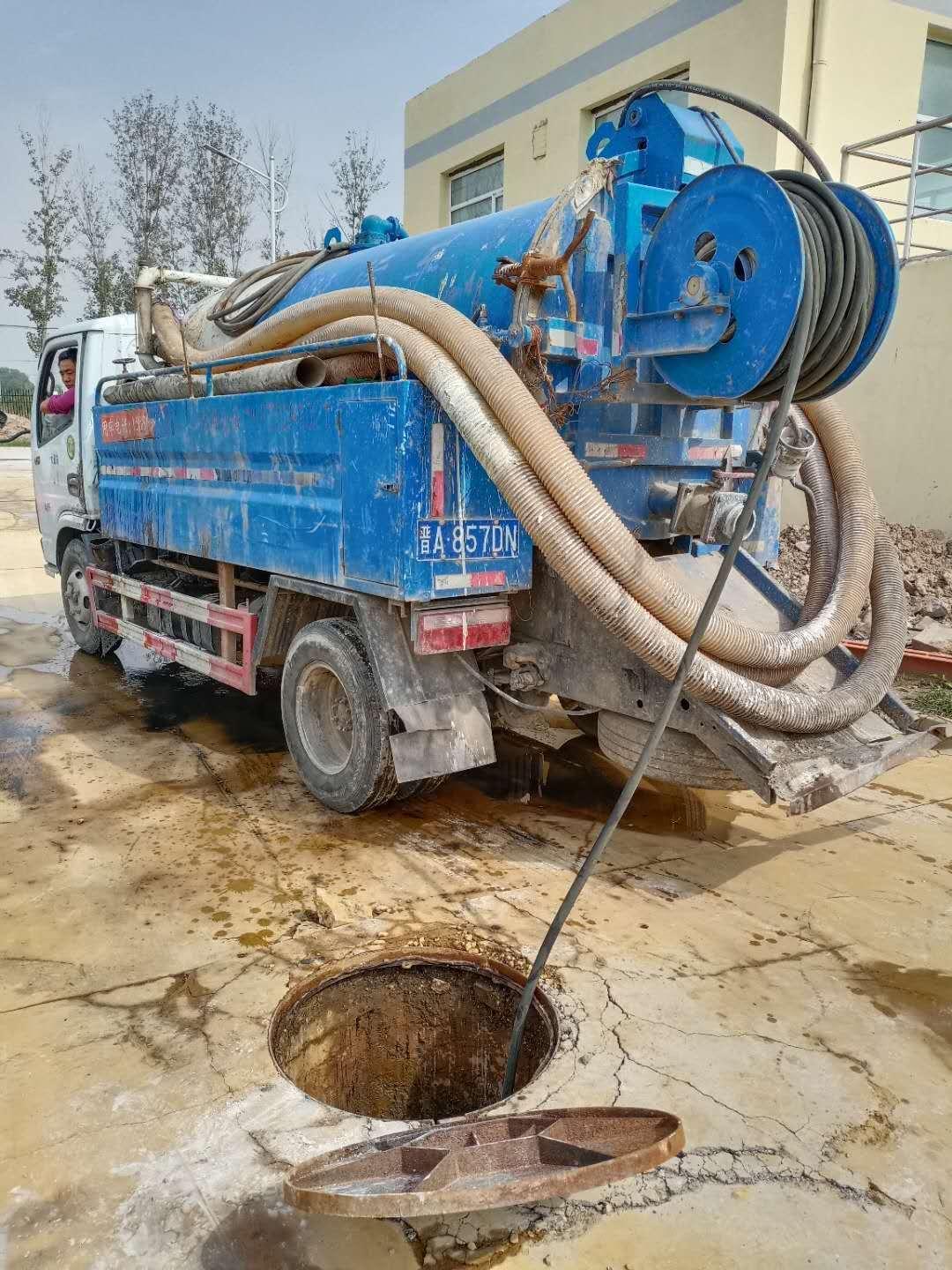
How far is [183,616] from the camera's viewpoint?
579 cm

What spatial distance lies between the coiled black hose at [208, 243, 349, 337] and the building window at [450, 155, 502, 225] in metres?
9.39

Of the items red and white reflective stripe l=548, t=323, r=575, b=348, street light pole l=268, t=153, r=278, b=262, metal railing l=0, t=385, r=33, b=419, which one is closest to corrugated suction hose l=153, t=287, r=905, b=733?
red and white reflective stripe l=548, t=323, r=575, b=348

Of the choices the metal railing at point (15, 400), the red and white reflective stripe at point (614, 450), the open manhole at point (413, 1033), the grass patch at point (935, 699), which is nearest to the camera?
the open manhole at point (413, 1033)

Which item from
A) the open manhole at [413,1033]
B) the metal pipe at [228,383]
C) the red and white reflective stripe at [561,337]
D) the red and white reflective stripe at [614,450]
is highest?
the red and white reflective stripe at [561,337]

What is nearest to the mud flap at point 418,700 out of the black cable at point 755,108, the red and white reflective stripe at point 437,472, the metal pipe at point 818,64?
the red and white reflective stripe at point 437,472

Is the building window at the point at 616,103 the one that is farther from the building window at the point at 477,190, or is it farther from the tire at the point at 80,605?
the tire at the point at 80,605

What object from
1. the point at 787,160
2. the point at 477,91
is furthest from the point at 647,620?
the point at 477,91

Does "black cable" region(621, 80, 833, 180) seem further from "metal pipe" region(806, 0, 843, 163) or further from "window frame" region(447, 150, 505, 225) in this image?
"window frame" region(447, 150, 505, 225)

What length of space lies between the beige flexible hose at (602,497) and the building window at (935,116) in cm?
812

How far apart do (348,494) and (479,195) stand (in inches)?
518

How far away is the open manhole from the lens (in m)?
2.95

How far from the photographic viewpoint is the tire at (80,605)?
24.5 feet

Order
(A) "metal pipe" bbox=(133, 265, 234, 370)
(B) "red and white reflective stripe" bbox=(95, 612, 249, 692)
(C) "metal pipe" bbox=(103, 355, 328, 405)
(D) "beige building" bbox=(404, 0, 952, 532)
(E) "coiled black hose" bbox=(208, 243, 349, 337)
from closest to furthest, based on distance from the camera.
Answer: (C) "metal pipe" bbox=(103, 355, 328, 405)
(B) "red and white reflective stripe" bbox=(95, 612, 249, 692)
(E) "coiled black hose" bbox=(208, 243, 349, 337)
(A) "metal pipe" bbox=(133, 265, 234, 370)
(D) "beige building" bbox=(404, 0, 952, 532)

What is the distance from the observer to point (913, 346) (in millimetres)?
8398
